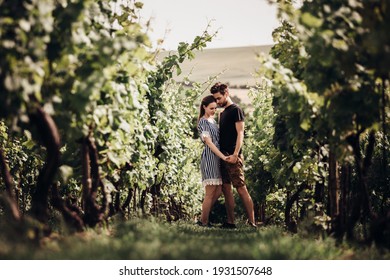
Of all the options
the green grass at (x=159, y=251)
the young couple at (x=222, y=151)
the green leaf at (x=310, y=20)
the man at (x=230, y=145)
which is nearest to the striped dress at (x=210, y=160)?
the young couple at (x=222, y=151)

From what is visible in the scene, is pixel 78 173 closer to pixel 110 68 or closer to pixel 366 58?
pixel 110 68

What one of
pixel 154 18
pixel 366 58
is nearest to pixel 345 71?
pixel 366 58

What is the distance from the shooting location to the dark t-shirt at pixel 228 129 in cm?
783

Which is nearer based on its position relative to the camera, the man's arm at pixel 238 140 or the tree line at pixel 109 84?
the tree line at pixel 109 84

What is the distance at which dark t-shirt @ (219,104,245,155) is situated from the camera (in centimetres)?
783

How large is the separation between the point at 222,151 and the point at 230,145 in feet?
0.55

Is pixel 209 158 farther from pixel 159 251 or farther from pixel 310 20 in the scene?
pixel 159 251

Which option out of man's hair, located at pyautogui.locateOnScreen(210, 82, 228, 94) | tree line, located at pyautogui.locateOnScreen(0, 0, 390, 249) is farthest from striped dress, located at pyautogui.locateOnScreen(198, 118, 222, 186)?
tree line, located at pyautogui.locateOnScreen(0, 0, 390, 249)

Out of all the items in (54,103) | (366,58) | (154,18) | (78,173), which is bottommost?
(78,173)

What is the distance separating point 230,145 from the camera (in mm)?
7914

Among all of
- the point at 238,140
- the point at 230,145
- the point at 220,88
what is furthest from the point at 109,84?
the point at 230,145

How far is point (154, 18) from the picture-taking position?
250 inches

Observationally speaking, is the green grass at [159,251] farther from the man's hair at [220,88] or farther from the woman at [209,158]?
the man's hair at [220,88]

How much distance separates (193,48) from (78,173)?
385cm
